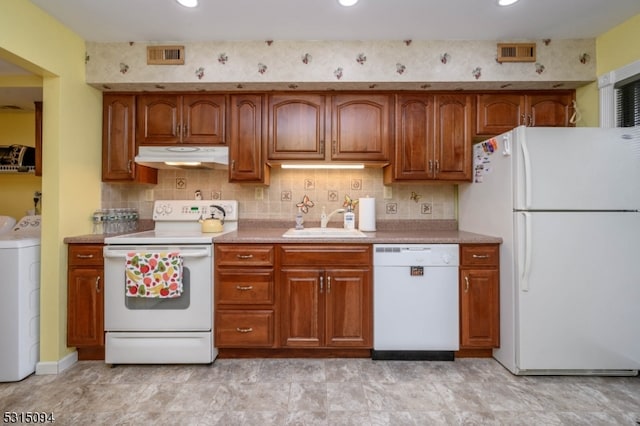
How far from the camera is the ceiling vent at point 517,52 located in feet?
8.11

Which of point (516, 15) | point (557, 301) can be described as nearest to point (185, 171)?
point (516, 15)

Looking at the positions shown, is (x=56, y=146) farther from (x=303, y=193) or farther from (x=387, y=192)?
(x=387, y=192)

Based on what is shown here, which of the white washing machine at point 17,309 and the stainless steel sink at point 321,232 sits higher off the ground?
the stainless steel sink at point 321,232

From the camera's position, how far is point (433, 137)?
8.78 ft

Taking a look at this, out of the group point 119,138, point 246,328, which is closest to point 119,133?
point 119,138

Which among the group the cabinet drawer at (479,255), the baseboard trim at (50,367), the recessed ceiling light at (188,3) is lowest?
the baseboard trim at (50,367)

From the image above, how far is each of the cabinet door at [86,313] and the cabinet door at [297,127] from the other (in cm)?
161

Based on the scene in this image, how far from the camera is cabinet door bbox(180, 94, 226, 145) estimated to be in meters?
2.70

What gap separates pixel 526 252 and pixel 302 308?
5.05 ft

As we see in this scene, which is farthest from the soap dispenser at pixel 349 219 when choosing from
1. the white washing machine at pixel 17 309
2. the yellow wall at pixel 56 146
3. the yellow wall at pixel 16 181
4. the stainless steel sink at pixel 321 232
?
the yellow wall at pixel 16 181

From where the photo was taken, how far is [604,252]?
210cm

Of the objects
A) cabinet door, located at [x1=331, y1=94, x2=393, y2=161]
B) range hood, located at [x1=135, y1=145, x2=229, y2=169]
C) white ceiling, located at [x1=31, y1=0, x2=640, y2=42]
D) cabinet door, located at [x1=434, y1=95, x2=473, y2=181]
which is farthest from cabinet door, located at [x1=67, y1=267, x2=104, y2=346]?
cabinet door, located at [x1=434, y1=95, x2=473, y2=181]

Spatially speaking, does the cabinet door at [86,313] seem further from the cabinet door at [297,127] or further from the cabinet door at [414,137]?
the cabinet door at [414,137]

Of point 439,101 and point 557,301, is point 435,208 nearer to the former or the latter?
point 439,101
